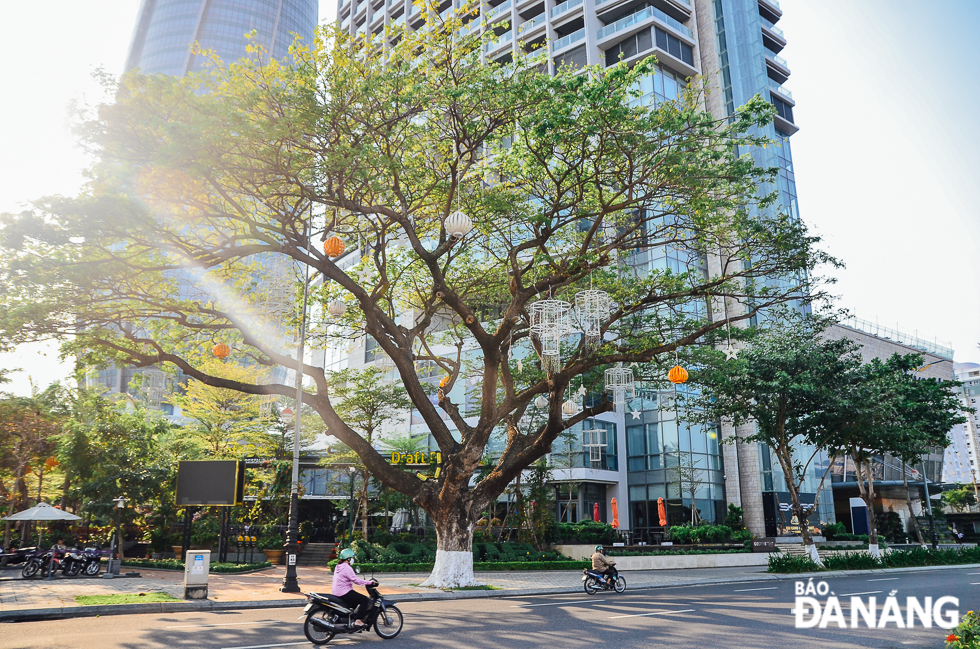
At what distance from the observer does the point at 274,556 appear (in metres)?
28.8

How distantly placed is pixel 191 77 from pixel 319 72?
9.69 feet

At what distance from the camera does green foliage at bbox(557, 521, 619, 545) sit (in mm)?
31328

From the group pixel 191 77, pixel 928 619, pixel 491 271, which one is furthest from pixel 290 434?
pixel 928 619

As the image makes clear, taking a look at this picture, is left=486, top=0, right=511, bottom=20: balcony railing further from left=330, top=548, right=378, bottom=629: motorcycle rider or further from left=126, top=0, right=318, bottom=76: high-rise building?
left=126, top=0, right=318, bottom=76: high-rise building

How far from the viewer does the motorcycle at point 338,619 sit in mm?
9984

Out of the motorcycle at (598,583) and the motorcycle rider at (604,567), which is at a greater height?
the motorcycle rider at (604,567)

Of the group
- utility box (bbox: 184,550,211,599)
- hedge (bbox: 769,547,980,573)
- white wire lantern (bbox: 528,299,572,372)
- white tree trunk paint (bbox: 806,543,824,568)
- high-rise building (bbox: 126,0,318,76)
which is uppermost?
high-rise building (bbox: 126,0,318,76)

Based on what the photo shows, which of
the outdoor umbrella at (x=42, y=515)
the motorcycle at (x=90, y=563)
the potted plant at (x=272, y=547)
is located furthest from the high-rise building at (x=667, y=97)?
the outdoor umbrella at (x=42, y=515)

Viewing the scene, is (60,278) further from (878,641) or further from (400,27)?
(878,641)

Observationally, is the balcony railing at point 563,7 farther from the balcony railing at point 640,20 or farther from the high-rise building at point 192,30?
the high-rise building at point 192,30

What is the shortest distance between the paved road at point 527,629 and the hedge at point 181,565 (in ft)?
32.0

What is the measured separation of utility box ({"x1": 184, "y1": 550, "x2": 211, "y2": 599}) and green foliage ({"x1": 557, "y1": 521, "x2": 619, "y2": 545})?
19.0m

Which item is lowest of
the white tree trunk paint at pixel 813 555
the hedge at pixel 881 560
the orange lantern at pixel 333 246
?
the hedge at pixel 881 560

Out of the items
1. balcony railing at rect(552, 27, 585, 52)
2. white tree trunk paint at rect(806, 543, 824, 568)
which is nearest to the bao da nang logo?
white tree trunk paint at rect(806, 543, 824, 568)
